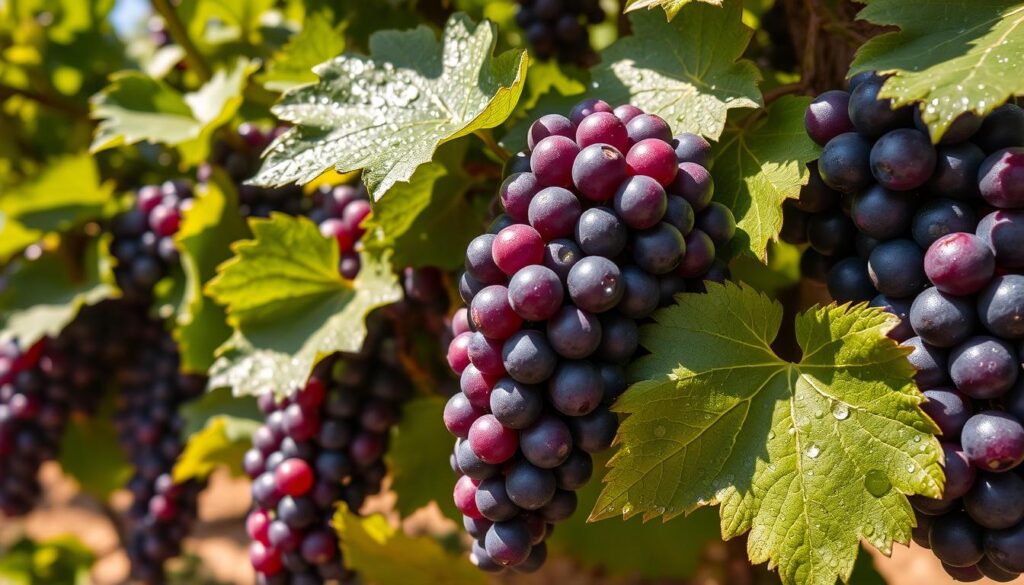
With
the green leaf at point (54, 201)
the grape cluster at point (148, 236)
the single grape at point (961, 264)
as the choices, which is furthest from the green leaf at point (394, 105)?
the green leaf at point (54, 201)

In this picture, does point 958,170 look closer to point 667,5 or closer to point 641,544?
point 667,5

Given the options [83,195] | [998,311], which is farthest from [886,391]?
[83,195]

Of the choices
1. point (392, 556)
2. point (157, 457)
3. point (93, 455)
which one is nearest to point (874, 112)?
point (392, 556)

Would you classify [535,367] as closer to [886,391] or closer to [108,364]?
[886,391]

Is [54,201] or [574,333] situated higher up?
[574,333]

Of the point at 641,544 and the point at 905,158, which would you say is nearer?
the point at 905,158

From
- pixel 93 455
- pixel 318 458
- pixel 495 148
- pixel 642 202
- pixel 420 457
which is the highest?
pixel 642 202

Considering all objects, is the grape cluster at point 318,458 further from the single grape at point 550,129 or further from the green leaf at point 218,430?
the single grape at point 550,129
